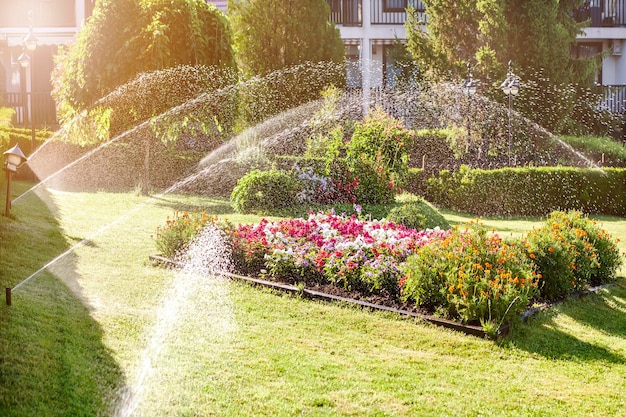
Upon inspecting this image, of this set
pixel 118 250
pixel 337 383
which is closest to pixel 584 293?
pixel 337 383

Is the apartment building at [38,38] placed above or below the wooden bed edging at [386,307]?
above

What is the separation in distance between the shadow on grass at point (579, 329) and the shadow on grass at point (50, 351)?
3410 mm

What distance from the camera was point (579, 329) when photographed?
7445 millimetres

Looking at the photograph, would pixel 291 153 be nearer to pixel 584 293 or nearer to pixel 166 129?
pixel 166 129

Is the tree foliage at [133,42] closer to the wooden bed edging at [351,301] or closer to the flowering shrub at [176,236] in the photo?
the flowering shrub at [176,236]

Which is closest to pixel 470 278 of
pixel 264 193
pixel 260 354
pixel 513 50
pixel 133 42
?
pixel 260 354

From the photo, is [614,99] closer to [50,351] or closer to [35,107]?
[35,107]

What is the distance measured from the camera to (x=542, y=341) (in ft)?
22.7

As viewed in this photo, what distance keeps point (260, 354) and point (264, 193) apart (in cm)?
779

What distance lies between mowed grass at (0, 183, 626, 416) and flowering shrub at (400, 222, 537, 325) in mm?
298

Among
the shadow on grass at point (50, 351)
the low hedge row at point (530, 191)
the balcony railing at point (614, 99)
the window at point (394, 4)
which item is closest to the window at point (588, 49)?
the balcony railing at point (614, 99)

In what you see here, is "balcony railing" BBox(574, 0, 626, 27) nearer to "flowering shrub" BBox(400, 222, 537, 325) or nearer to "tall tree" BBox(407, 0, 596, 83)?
"tall tree" BBox(407, 0, 596, 83)

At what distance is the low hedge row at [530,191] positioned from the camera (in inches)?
634

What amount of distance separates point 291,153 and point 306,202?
5.45m
